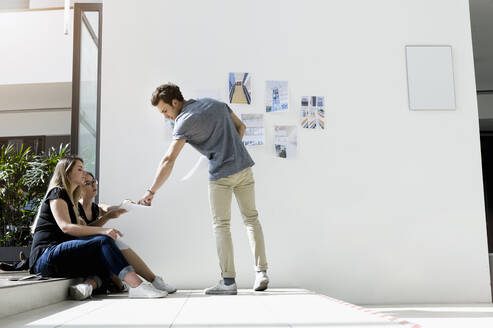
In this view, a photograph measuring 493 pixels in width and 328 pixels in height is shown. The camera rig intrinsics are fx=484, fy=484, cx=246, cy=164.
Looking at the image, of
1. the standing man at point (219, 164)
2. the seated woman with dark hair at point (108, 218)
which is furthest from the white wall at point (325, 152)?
the standing man at point (219, 164)

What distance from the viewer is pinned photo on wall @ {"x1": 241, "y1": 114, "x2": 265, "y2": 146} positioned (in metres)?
3.77

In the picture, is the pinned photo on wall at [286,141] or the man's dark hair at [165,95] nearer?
the man's dark hair at [165,95]

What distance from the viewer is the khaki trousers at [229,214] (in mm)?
2904

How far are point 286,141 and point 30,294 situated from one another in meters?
2.14

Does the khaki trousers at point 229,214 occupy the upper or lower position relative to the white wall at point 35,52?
lower

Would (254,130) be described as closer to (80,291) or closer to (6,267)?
(80,291)

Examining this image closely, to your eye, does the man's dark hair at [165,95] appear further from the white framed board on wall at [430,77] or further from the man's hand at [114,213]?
the white framed board on wall at [430,77]

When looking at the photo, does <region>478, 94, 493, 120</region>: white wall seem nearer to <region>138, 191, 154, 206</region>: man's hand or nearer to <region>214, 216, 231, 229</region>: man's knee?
<region>214, 216, 231, 229</region>: man's knee

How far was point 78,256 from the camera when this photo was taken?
2766 millimetres

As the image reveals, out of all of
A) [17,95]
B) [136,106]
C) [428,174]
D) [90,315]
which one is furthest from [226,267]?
[17,95]

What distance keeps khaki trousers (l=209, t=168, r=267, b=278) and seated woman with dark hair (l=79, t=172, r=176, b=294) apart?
45 cm

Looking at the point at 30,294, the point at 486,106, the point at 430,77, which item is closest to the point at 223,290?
the point at 30,294

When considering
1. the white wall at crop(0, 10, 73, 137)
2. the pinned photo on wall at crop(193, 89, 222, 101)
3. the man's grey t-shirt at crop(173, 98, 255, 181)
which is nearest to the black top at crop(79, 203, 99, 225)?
the man's grey t-shirt at crop(173, 98, 255, 181)

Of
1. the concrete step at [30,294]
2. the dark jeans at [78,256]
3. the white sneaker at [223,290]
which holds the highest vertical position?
the dark jeans at [78,256]
